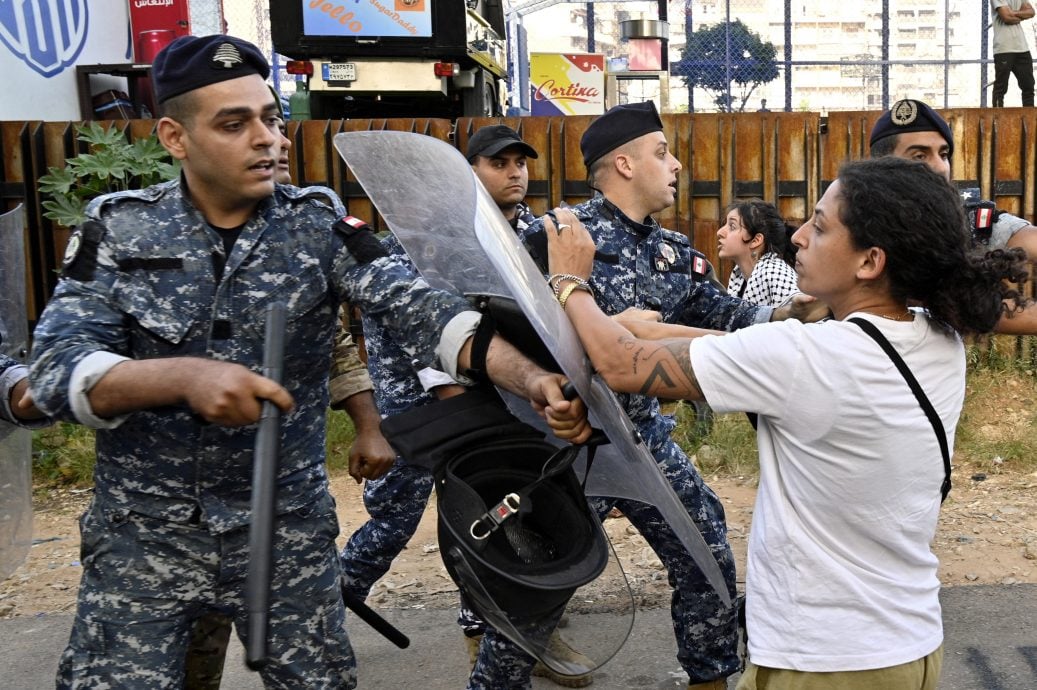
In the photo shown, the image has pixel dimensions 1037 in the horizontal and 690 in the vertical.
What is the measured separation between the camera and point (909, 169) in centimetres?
240

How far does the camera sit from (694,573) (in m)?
3.86

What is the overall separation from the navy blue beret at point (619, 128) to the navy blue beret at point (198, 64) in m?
1.74

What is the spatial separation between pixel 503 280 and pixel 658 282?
2.00m

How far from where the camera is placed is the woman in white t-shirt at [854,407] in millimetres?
2268

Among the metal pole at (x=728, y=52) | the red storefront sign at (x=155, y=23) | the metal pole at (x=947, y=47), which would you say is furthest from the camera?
the metal pole at (x=728, y=52)

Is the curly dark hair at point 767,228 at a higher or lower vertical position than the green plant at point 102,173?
lower

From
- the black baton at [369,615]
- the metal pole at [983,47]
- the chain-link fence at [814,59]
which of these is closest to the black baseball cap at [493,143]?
the black baton at [369,615]

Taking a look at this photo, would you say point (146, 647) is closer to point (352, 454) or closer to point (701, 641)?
point (352, 454)

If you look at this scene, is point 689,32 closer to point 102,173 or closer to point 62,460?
point 102,173

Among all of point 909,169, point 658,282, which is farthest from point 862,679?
point 658,282

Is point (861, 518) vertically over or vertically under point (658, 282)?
under

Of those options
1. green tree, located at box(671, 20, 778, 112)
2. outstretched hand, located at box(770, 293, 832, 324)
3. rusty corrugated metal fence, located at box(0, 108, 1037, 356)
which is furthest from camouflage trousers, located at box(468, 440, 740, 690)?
green tree, located at box(671, 20, 778, 112)

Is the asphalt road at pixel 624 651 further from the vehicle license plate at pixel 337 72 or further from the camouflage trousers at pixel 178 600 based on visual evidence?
→ the vehicle license plate at pixel 337 72

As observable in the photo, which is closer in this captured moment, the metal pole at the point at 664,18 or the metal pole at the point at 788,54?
the metal pole at the point at 788,54
